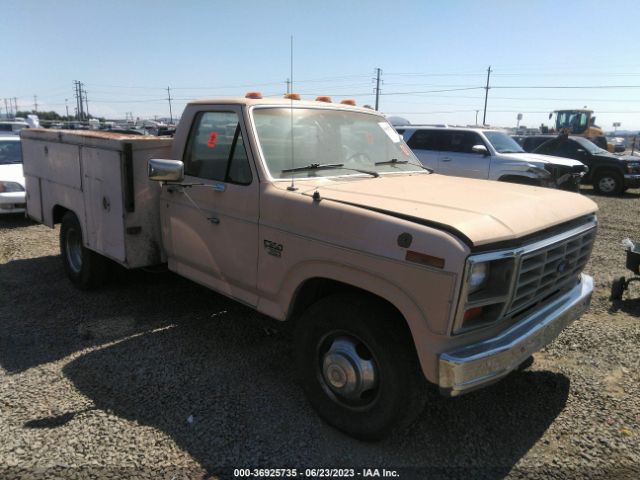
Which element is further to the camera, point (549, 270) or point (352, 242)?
point (549, 270)

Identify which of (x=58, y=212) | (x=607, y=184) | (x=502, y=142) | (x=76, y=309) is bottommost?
(x=76, y=309)

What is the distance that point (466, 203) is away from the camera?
3010 millimetres

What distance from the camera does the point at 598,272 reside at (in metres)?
6.58

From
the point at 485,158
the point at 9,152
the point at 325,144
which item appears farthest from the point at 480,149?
the point at 9,152

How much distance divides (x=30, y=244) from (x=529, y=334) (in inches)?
289

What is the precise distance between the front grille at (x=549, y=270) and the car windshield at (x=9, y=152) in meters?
10.3

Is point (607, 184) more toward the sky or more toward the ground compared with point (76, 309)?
more toward the sky

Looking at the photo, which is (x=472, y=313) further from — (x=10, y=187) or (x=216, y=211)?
(x=10, y=187)

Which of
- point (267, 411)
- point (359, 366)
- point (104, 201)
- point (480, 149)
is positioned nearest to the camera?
point (359, 366)

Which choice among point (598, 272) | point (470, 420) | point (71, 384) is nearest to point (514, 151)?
point (598, 272)

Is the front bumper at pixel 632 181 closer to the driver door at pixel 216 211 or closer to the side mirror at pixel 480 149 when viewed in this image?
the side mirror at pixel 480 149

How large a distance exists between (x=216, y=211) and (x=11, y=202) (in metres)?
6.89

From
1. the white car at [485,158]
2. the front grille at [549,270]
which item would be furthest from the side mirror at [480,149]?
the front grille at [549,270]

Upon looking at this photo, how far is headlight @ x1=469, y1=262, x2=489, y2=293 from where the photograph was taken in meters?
2.49
